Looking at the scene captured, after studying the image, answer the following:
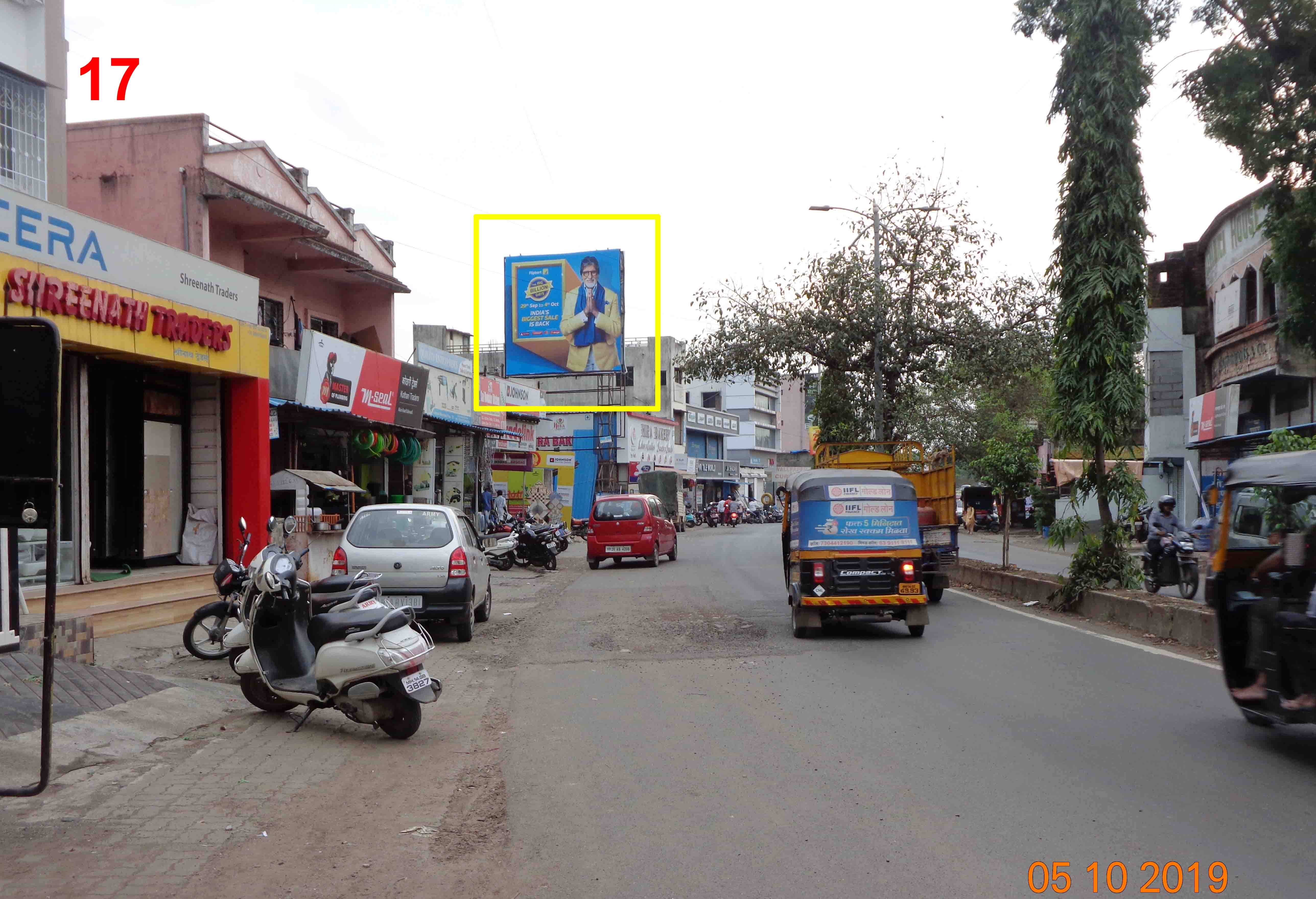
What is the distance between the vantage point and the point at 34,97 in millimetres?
12148

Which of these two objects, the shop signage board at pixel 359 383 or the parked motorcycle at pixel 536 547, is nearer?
the shop signage board at pixel 359 383

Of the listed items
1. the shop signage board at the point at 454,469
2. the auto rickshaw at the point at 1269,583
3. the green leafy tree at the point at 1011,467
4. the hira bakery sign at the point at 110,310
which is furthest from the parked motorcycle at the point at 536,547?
the auto rickshaw at the point at 1269,583

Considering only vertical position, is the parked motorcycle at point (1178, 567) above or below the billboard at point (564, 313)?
below

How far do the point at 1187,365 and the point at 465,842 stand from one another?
3577 centimetres

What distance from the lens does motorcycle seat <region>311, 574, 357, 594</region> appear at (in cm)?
811

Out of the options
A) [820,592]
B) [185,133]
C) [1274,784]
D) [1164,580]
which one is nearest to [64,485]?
[185,133]

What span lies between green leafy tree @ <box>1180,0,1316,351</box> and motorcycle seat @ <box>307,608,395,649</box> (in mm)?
11930

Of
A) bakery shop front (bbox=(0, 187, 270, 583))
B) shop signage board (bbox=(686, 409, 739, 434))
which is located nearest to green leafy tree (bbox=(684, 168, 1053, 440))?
bakery shop front (bbox=(0, 187, 270, 583))

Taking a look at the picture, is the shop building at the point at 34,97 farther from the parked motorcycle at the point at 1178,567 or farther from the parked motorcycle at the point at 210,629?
the parked motorcycle at the point at 1178,567

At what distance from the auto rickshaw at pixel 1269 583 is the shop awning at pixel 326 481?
50.5 feet

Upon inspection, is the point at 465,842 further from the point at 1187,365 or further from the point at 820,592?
the point at 1187,365

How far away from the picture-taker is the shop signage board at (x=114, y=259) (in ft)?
35.8
